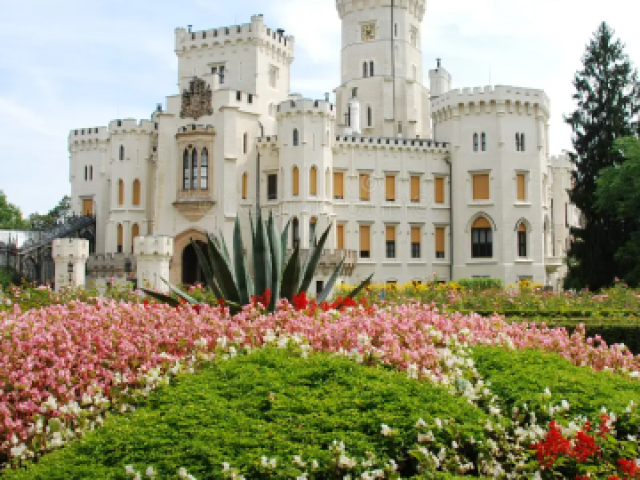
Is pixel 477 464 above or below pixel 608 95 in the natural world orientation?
below

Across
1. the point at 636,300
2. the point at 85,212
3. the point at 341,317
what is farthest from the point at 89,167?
the point at 341,317

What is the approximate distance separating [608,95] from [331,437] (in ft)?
116

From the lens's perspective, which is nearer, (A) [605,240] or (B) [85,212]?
(A) [605,240]

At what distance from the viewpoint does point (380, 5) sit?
1768 inches

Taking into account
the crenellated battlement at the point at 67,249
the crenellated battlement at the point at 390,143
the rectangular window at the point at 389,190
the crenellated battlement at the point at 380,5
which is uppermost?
the crenellated battlement at the point at 380,5

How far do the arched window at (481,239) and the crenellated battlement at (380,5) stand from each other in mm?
16050

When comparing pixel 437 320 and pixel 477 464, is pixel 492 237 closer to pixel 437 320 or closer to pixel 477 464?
pixel 437 320

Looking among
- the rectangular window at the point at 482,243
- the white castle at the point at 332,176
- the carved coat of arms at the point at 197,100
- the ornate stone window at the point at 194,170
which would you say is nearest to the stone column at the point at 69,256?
the white castle at the point at 332,176

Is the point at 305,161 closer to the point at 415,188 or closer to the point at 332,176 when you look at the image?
the point at 332,176

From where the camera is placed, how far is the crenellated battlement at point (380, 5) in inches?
1768

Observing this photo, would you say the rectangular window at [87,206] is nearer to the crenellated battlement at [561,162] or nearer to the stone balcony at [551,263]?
the stone balcony at [551,263]

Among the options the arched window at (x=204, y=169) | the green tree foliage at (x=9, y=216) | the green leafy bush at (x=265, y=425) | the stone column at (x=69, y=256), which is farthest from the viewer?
the green tree foliage at (x=9, y=216)

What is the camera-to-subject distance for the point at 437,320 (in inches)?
361

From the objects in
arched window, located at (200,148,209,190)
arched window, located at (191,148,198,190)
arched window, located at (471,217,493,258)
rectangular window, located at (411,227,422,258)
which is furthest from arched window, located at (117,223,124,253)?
arched window, located at (471,217,493,258)
